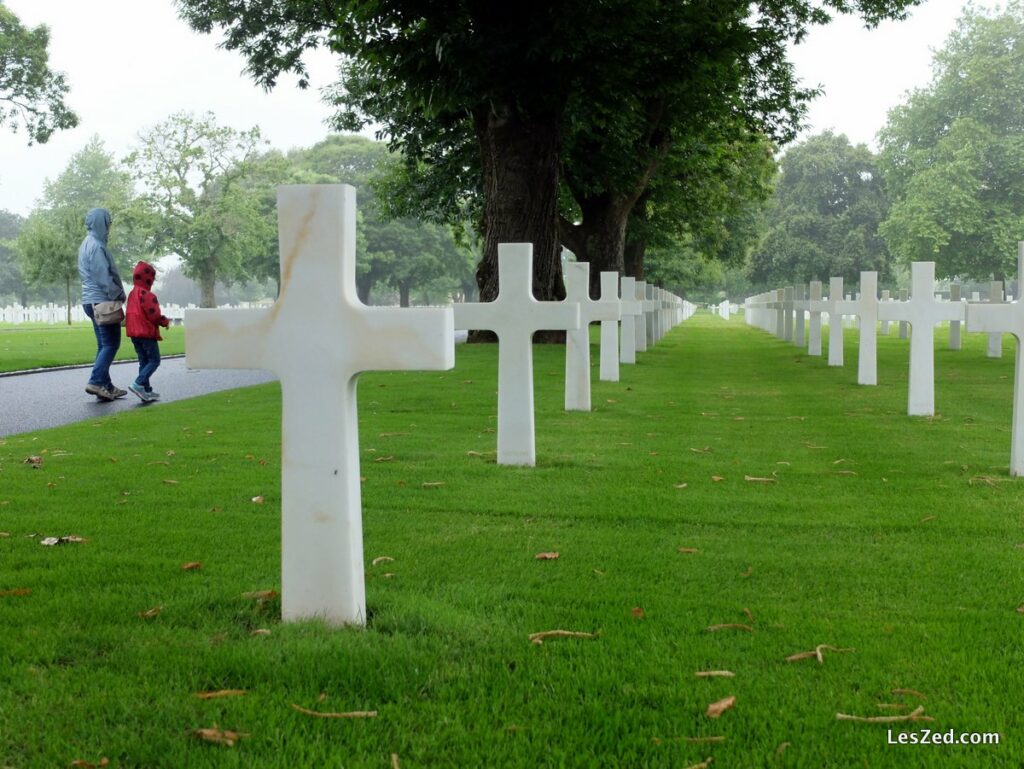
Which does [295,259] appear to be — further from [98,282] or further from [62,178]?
[62,178]

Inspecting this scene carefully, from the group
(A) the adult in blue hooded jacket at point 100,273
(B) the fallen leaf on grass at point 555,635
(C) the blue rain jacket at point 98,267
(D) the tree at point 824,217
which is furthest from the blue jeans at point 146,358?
(D) the tree at point 824,217

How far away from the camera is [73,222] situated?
202 ft

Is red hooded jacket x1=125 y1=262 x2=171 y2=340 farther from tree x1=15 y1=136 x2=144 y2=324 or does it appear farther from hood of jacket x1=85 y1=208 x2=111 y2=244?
tree x1=15 y1=136 x2=144 y2=324

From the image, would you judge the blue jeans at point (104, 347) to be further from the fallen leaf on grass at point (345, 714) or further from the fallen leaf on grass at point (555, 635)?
the fallen leaf on grass at point (345, 714)

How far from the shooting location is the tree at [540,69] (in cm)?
1616

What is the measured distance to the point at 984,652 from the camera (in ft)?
11.6

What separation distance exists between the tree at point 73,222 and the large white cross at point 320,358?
179 feet

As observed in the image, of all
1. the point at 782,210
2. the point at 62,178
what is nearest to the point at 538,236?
the point at 782,210

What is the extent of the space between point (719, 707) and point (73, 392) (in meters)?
12.9

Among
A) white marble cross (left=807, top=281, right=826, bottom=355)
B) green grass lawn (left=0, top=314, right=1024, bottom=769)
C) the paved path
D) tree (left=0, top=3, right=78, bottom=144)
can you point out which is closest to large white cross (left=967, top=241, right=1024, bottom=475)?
green grass lawn (left=0, top=314, right=1024, bottom=769)

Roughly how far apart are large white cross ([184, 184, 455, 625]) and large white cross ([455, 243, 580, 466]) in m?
3.67

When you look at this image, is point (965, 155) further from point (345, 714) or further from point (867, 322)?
point (345, 714)

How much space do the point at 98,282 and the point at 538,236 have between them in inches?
318

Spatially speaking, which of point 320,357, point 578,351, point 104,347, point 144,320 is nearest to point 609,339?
point 578,351
